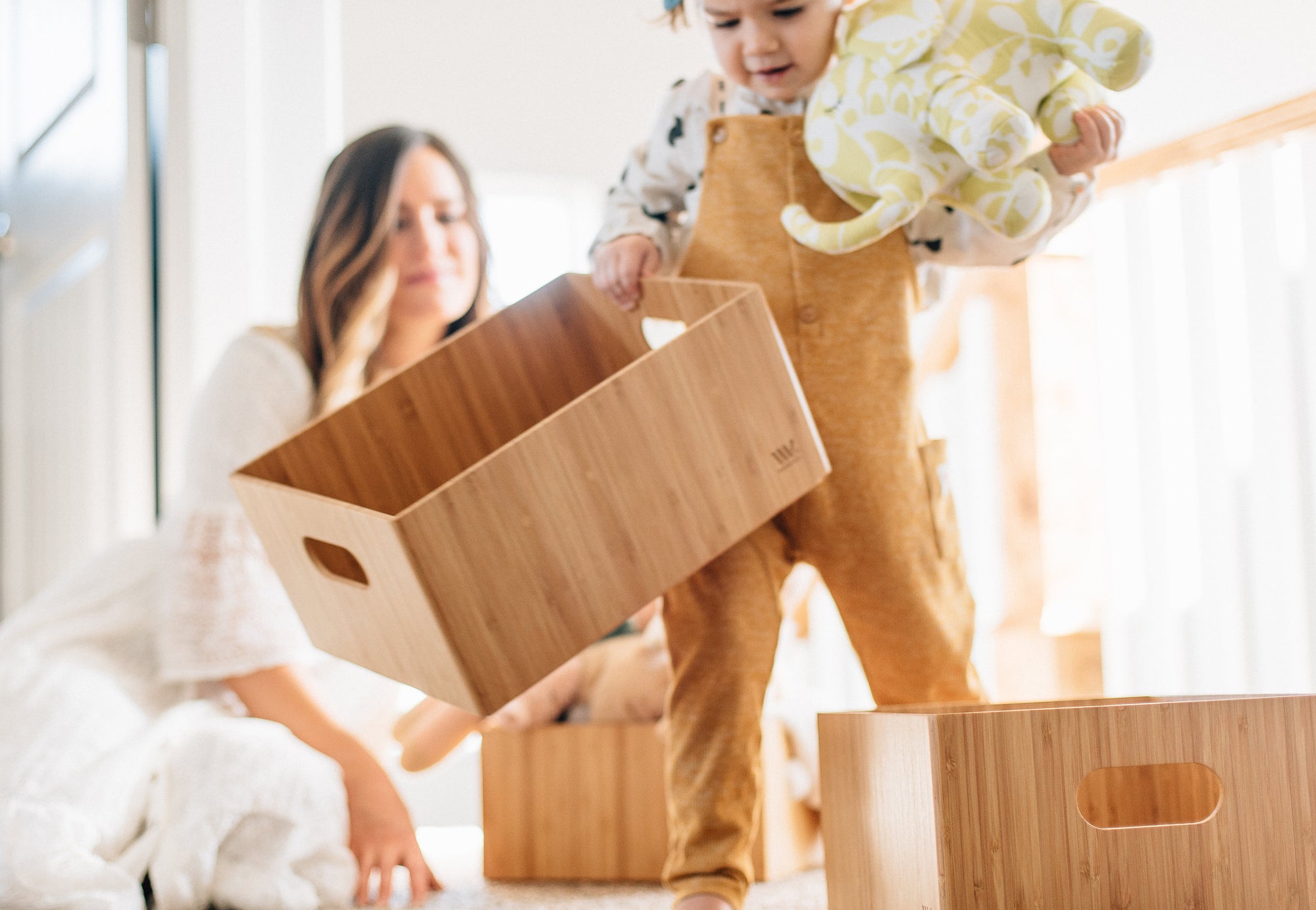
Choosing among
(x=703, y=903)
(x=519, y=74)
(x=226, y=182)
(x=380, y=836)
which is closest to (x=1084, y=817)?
(x=703, y=903)

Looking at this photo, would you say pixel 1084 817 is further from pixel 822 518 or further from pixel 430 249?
pixel 430 249

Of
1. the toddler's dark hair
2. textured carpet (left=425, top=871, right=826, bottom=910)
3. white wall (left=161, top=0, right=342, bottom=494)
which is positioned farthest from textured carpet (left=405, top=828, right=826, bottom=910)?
white wall (left=161, top=0, right=342, bottom=494)

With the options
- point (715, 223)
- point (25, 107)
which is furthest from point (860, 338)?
point (25, 107)

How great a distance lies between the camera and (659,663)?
127 cm

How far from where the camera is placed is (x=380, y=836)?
1146mm

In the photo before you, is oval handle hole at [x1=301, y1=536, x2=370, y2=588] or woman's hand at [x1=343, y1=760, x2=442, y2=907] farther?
woman's hand at [x1=343, y1=760, x2=442, y2=907]

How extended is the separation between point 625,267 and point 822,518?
27 cm

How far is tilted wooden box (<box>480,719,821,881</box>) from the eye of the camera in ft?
4.07

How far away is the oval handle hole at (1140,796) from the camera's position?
0.91 m

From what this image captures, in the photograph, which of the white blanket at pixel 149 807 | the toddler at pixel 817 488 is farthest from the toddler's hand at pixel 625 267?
the white blanket at pixel 149 807

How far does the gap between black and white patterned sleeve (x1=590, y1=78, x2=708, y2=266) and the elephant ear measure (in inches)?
7.4

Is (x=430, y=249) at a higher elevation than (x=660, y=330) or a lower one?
higher

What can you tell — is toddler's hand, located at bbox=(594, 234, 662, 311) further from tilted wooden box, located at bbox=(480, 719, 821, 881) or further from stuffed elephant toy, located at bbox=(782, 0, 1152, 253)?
tilted wooden box, located at bbox=(480, 719, 821, 881)

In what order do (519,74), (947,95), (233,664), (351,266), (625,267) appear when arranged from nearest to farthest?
1. (947,95)
2. (625,267)
3. (233,664)
4. (351,266)
5. (519,74)
